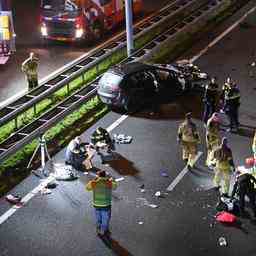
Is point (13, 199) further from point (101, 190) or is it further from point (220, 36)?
point (220, 36)

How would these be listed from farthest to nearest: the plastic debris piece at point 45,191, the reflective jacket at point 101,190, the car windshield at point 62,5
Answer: the car windshield at point 62,5 → the plastic debris piece at point 45,191 → the reflective jacket at point 101,190

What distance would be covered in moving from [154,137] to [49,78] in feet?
18.1

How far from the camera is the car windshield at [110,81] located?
847 inches

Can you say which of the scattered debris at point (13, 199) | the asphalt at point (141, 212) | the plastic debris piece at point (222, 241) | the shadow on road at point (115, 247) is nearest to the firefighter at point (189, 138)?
the asphalt at point (141, 212)

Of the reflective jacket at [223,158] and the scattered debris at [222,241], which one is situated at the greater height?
the reflective jacket at [223,158]

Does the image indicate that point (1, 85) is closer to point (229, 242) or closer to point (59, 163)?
point (59, 163)

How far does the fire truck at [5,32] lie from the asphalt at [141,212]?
24.2 feet

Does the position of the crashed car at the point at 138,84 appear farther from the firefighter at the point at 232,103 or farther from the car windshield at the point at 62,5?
the car windshield at the point at 62,5

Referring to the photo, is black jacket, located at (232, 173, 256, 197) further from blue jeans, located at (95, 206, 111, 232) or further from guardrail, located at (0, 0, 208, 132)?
guardrail, located at (0, 0, 208, 132)

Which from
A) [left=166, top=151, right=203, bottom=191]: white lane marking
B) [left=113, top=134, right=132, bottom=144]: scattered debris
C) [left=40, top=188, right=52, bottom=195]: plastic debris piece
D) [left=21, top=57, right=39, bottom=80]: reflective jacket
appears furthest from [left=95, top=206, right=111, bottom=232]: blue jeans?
[left=21, top=57, right=39, bottom=80]: reflective jacket

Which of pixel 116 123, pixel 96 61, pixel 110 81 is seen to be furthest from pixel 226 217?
pixel 96 61

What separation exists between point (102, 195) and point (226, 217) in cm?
311

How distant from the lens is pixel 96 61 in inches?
963

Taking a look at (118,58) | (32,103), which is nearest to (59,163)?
(32,103)
